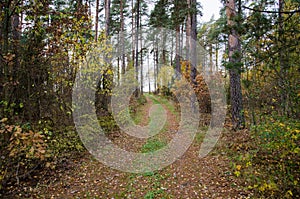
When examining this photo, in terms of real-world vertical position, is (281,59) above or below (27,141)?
above

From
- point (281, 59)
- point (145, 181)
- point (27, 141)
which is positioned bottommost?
point (145, 181)

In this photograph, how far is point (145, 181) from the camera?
433cm

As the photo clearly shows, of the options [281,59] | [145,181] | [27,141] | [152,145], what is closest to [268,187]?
[281,59]

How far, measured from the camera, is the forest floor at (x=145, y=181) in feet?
12.4

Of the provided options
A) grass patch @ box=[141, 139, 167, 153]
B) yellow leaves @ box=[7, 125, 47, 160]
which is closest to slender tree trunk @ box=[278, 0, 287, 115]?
grass patch @ box=[141, 139, 167, 153]

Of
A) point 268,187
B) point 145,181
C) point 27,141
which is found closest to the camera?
point 27,141

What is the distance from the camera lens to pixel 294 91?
3752 millimetres

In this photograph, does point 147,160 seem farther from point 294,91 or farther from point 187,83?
point 187,83

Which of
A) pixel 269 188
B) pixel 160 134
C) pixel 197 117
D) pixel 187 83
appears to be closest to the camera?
pixel 269 188

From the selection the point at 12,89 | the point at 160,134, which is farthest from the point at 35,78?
the point at 160,134

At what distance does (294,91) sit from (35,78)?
17.4ft

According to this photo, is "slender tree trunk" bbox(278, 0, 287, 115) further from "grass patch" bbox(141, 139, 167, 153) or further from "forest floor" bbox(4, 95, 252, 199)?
"grass patch" bbox(141, 139, 167, 153)

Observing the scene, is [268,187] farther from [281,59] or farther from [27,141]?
[27,141]

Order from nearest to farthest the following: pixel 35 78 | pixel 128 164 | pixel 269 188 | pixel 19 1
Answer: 1. pixel 269 188
2. pixel 19 1
3. pixel 35 78
4. pixel 128 164
